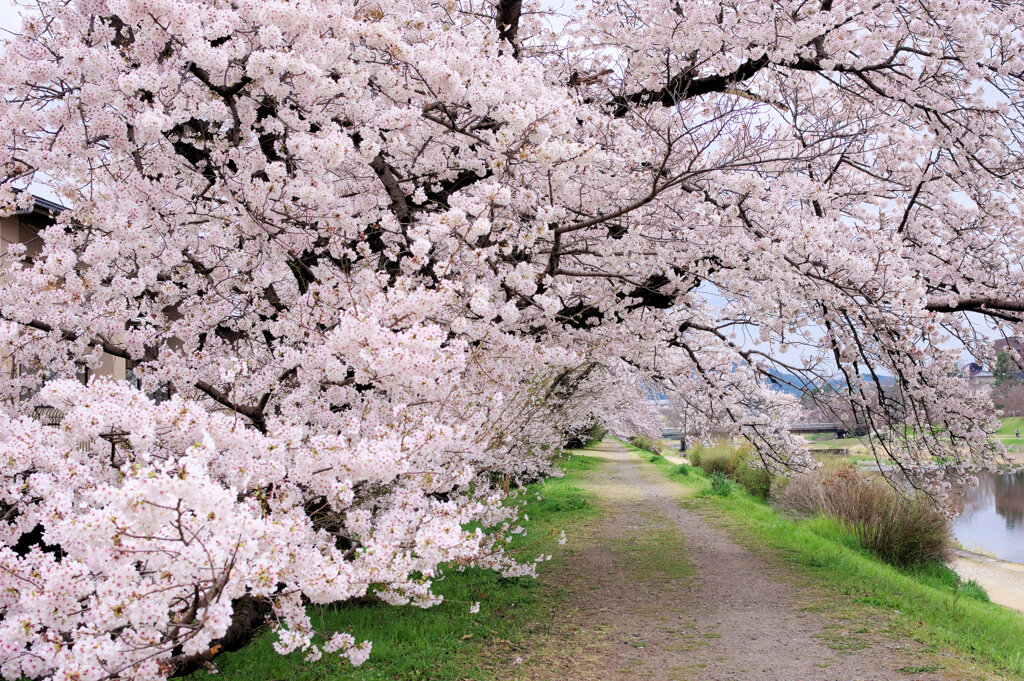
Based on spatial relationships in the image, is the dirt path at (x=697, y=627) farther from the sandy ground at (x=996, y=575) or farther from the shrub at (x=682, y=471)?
the shrub at (x=682, y=471)

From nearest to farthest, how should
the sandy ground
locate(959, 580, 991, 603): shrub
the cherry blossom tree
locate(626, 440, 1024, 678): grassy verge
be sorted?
the cherry blossom tree
locate(626, 440, 1024, 678): grassy verge
locate(959, 580, 991, 603): shrub
the sandy ground

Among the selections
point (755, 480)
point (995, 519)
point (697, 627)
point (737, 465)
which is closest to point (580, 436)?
point (737, 465)

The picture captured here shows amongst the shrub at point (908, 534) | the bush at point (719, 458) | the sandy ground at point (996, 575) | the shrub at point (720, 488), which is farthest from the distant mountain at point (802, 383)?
the bush at point (719, 458)

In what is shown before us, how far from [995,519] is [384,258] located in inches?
850

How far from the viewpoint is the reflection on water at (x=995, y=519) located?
16.2 m

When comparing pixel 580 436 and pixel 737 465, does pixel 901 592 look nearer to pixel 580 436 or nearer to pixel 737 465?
pixel 737 465

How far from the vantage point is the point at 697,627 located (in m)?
6.35

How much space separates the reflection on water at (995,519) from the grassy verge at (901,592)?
5.05 metres

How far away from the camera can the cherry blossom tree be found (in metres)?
2.73

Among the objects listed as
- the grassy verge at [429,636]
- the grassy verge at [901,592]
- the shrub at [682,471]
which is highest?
the grassy verge at [901,592]

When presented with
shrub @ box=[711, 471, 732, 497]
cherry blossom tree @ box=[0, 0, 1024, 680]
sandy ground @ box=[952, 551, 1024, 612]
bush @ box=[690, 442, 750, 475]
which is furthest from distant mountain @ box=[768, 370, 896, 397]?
bush @ box=[690, 442, 750, 475]

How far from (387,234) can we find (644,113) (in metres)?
2.94

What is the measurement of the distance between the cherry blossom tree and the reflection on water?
969 centimetres

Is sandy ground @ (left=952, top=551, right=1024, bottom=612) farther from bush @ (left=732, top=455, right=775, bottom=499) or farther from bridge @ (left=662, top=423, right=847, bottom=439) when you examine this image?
bush @ (left=732, top=455, right=775, bottom=499)
